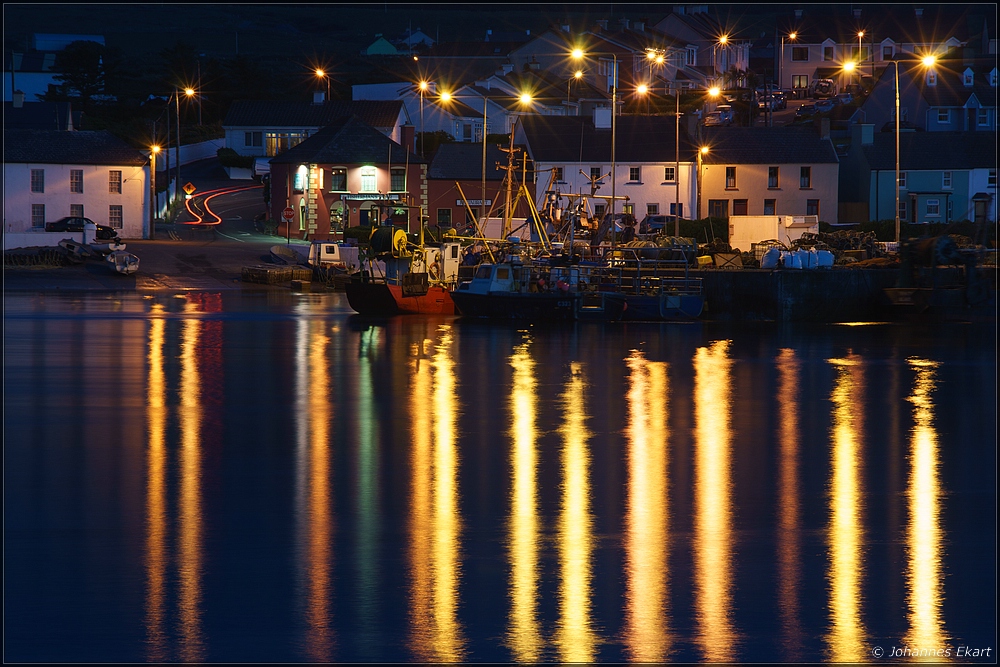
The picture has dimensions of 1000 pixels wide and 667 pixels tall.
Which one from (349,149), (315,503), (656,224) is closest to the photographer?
(315,503)

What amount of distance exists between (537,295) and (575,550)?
30.8m

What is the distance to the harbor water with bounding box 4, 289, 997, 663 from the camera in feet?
35.1

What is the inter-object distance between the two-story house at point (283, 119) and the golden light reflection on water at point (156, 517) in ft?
198

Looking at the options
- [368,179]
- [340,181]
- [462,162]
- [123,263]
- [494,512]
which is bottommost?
[494,512]

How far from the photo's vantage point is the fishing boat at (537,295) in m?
43.8

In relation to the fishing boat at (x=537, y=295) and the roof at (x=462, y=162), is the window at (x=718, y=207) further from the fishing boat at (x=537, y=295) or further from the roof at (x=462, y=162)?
the fishing boat at (x=537, y=295)

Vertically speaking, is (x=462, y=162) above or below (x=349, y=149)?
below

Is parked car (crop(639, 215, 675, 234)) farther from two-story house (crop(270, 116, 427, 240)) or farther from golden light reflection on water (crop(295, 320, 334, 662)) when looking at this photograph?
golden light reflection on water (crop(295, 320, 334, 662))

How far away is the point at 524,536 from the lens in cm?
1367

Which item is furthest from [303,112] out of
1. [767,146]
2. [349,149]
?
[767,146]

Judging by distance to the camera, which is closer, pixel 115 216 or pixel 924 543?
pixel 924 543

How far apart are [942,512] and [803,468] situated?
3.00 metres

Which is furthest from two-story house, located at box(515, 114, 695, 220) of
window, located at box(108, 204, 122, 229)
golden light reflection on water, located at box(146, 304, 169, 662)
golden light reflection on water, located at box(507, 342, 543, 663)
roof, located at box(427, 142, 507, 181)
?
golden light reflection on water, located at box(507, 342, 543, 663)

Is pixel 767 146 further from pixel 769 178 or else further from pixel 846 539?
pixel 846 539
